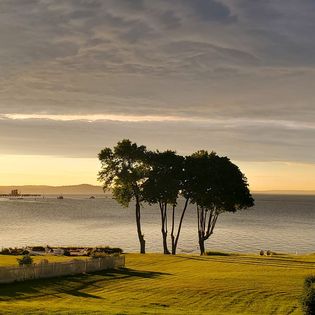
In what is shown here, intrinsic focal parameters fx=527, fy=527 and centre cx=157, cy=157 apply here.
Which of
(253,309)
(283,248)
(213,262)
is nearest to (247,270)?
(213,262)

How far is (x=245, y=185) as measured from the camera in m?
81.1

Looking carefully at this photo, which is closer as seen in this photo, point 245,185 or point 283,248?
point 245,185

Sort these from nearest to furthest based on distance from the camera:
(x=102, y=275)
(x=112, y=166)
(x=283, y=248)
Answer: (x=102, y=275)
(x=112, y=166)
(x=283, y=248)

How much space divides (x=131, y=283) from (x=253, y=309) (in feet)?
39.9

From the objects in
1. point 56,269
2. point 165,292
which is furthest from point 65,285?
point 165,292

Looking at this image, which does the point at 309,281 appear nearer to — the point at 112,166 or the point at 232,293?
the point at 232,293

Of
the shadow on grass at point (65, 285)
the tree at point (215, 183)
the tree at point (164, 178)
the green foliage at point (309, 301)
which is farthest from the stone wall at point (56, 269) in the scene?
the tree at point (215, 183)

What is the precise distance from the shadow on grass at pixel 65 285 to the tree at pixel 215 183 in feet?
103

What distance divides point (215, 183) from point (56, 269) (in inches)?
1526

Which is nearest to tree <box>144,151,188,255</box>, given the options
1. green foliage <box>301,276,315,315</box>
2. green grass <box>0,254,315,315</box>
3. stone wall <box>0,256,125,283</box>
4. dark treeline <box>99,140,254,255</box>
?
dark treeline <box>99,140,254,255</box>

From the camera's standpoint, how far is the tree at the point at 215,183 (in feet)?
258

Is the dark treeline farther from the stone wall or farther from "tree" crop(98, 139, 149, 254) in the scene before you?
the stone wall

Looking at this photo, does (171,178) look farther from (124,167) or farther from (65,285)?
(65,285)

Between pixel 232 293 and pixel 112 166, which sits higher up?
pixel 112 166
